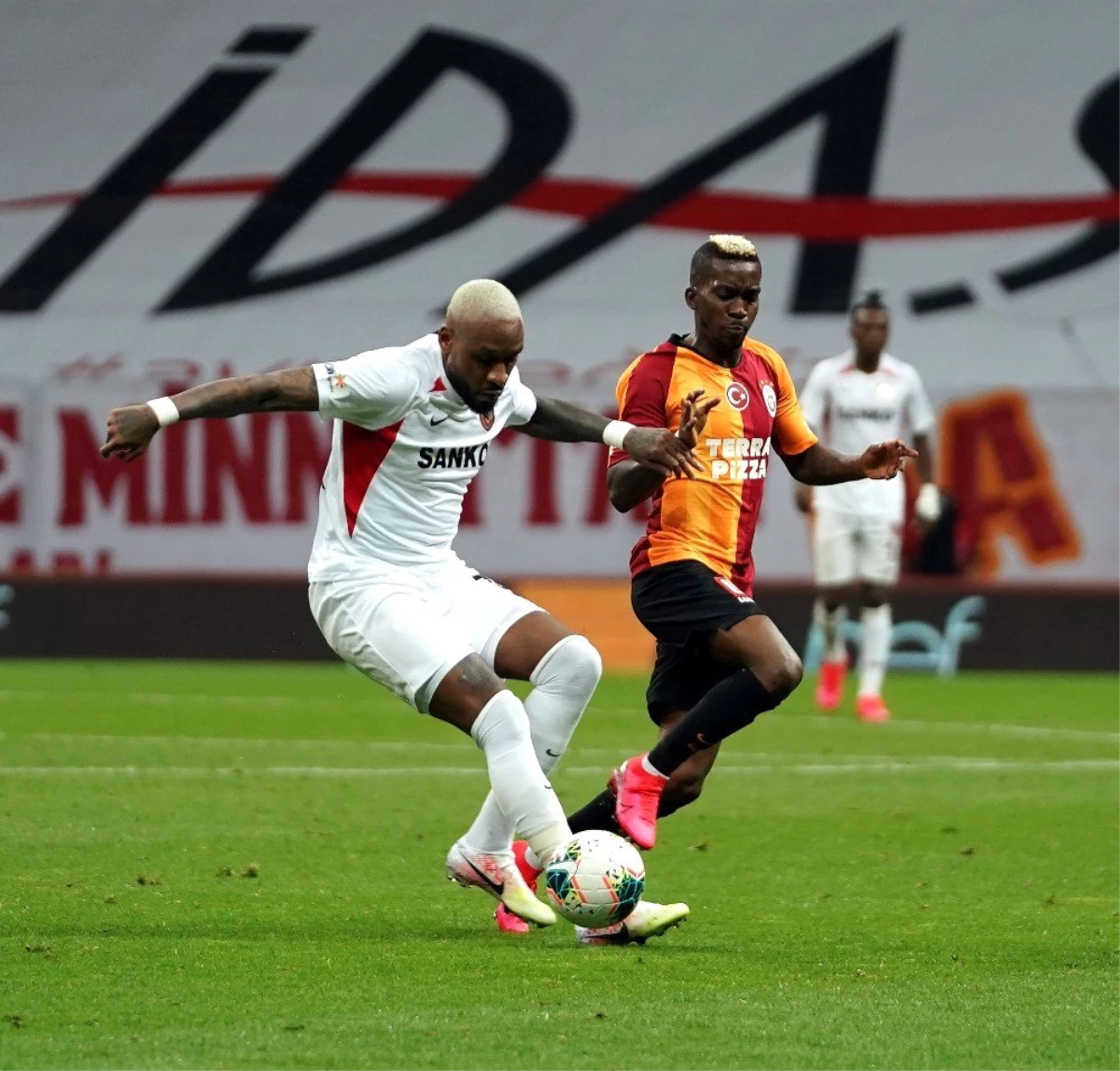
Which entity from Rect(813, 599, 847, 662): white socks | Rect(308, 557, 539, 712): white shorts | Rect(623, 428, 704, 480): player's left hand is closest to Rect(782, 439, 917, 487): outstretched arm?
Rect(623, 428, 704, 480): player's left hand

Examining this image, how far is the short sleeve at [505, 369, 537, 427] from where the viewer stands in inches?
268

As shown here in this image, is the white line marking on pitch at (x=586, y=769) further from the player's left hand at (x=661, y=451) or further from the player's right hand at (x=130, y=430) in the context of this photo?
the player's right hand at (x=130, y=430)

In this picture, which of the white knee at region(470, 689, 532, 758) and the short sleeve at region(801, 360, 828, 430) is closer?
the white knee at region(470, 689, 532, 758)

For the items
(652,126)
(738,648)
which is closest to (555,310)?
(652,126)

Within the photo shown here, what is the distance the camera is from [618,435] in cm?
666

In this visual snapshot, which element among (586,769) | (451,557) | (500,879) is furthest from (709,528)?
(586,769)

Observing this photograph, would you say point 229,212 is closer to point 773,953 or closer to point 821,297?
point 821,297

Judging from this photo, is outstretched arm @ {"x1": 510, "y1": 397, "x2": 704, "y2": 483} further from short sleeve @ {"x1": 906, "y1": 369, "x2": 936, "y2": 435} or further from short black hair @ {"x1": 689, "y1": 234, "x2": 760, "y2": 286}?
short sleeve @ {"x1": 906, "y1": 369, "x2": 936, "y2": 435}

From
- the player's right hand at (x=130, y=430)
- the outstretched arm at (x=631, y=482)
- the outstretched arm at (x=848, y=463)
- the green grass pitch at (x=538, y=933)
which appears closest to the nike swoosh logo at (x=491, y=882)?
the green grass pitch at (x=538, y=933)

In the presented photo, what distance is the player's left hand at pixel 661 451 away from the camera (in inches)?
255

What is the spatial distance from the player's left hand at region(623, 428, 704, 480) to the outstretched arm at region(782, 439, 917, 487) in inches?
32.8

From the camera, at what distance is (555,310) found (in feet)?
78.5

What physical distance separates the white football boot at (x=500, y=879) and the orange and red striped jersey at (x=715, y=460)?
55.1 inches

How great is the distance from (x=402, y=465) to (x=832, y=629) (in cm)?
789
